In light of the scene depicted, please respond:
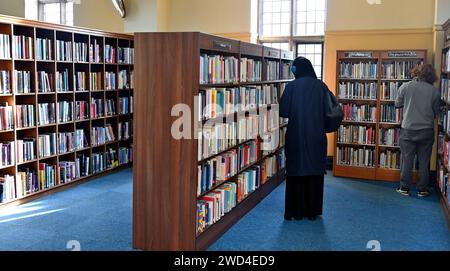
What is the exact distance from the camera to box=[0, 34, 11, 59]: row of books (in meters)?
5.64

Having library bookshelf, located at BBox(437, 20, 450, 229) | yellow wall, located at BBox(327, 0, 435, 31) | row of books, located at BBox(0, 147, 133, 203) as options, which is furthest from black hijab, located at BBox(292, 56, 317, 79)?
row of books, located at BBox(0, 147, 133, 203)

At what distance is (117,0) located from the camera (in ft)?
29.1

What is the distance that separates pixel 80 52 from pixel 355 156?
14.9 feet

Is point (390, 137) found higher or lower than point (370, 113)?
lower

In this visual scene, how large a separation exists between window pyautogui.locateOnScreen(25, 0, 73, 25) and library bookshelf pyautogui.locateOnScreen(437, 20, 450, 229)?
712 centimetres

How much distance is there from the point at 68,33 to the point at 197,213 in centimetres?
385

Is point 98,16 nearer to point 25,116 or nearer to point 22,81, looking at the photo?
point 22,81

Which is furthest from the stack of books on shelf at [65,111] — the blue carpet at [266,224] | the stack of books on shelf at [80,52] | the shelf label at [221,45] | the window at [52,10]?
the window at [52,10]

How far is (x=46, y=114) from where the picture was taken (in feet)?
21.0

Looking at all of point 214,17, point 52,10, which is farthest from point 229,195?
point 52,10

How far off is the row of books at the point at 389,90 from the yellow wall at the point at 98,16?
4.97m

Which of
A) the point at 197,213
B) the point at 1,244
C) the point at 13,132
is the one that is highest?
the point at 13,132

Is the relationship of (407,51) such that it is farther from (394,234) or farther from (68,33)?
(68,33)

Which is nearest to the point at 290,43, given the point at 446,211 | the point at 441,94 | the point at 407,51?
the point at 407,51
